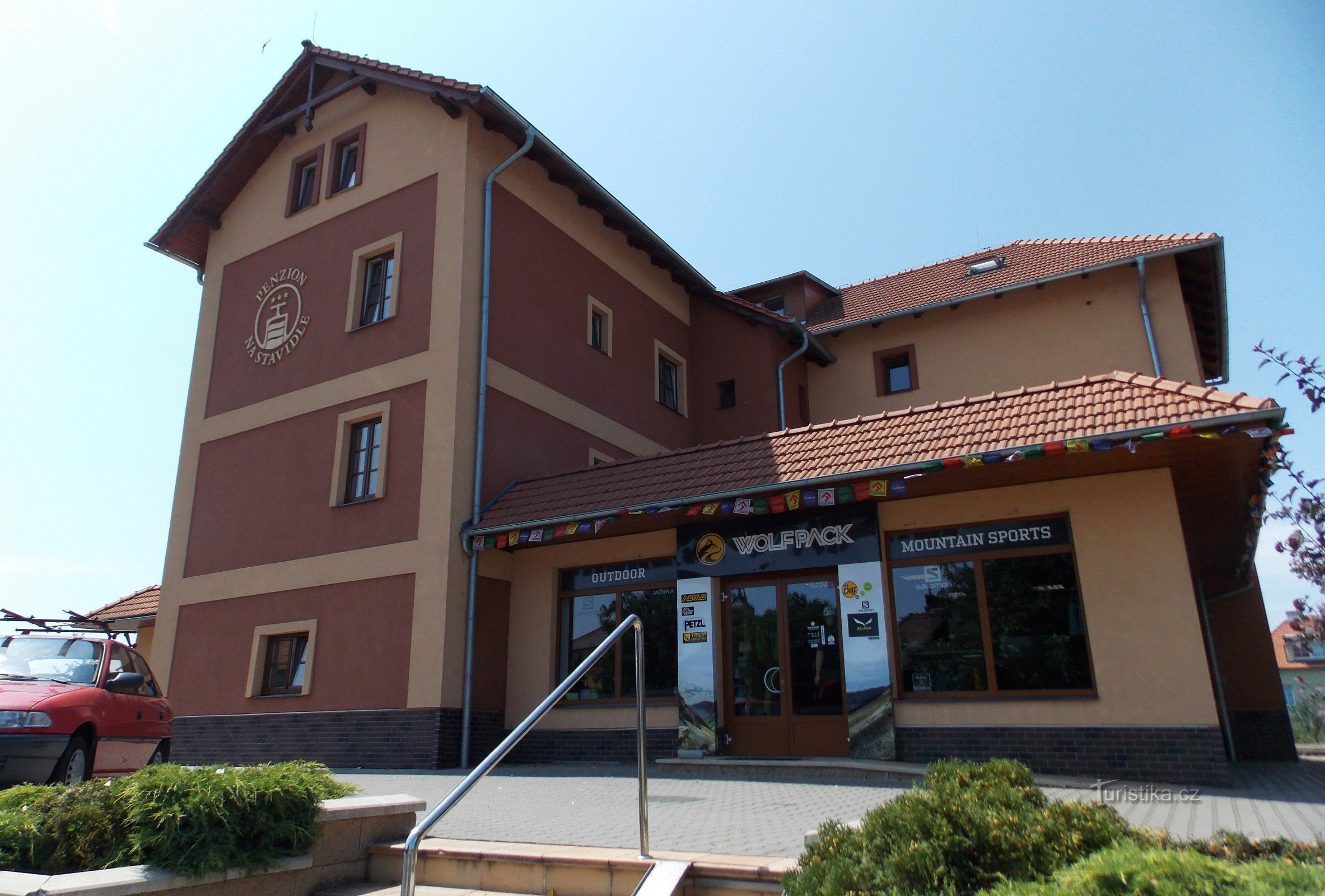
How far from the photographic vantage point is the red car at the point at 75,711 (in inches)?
294

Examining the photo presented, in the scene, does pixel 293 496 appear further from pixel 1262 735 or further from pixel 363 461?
pixel 1262 735

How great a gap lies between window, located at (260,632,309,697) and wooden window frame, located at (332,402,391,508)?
2.24m

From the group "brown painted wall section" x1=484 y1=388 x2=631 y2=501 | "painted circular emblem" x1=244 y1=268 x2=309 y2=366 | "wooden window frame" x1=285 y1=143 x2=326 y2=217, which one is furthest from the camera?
"wooden window frame" x1=285 y1=143 x2=326 y2=217

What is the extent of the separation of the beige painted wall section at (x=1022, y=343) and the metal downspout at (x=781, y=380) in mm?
1376

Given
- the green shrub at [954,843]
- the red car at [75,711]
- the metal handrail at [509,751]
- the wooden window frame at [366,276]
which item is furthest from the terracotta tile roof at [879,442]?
the green shrub at [954,843]

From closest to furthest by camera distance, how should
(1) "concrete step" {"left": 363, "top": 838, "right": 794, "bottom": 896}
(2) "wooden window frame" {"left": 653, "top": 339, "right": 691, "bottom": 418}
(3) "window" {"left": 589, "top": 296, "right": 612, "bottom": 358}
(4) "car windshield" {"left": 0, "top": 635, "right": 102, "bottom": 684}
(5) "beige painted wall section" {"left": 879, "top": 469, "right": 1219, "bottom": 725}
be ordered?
(1) "concrete step" {"left": 363, "top": 838, "right": 794, "bottom": 896}, (4) "car windshield" {"left": 0, "top": 635, "right": 102, "bottom": 684}, (5) "beige painted wall section" {"left": 879, "top": 469, "right": 1219, "bottom": 725}, (3) "window" {"left": 589, "top": 296, "right": 612, "bottom": 358}, (2) "wooden window frame" {"left": 653, "top": 339, "right": 691, "bottom": 418}

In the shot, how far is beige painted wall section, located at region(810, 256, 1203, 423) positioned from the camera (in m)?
17.2

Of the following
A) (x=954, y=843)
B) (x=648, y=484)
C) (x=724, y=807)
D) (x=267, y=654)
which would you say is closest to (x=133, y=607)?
(x=267, y=654)

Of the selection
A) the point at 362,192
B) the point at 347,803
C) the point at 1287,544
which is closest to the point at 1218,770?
the point at 1287,544

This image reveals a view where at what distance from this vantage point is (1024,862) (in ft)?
12.4

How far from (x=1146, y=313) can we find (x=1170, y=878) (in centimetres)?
1626

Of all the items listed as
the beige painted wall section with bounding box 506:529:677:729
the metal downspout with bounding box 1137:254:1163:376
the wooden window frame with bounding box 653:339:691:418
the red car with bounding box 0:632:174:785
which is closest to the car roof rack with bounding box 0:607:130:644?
the red car with bounding box 0:632:174:785

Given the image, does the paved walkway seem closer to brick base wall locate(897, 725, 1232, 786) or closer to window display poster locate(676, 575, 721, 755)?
brick base wall locate(897, 725, 1232, 786)

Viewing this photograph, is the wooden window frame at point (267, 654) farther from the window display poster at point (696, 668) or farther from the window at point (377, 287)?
the window display poster at point (696, 668)
